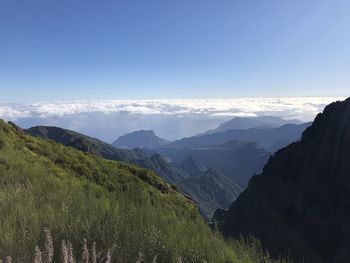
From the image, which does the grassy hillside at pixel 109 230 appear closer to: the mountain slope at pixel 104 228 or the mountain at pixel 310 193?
the mountain slope at pixel 104 228

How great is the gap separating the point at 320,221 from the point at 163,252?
10022 cm

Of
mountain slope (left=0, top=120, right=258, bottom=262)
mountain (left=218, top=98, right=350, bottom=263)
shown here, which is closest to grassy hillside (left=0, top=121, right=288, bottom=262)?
mountain slope (left=0, top=120, right=258, bottom=262)

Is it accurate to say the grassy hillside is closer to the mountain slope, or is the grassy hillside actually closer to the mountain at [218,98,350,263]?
the mountain slope

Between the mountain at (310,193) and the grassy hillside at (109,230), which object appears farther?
the mountain at (310,193)

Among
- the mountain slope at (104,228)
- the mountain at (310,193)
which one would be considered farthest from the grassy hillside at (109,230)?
the mountain at (310,193)

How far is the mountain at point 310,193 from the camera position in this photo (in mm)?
91188

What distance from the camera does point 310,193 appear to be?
358 feet

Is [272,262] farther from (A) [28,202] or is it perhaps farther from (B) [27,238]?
(A) [28,202]

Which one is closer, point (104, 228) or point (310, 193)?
point (104, 228)

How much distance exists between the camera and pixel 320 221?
323ft

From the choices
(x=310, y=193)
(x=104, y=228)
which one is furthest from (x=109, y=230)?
(x=310, y=193)

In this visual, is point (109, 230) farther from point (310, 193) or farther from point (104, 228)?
point (310, 193)

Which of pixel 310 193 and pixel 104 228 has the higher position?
pixel 104 228

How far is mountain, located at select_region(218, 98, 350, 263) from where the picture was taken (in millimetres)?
91188
